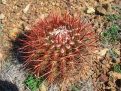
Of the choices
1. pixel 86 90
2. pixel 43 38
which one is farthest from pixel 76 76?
pixel 43 38

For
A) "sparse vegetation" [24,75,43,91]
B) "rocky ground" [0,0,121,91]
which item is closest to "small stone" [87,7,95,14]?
"rocky ground" [0,0,121,91]

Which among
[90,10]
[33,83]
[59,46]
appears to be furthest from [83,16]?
[59,46]

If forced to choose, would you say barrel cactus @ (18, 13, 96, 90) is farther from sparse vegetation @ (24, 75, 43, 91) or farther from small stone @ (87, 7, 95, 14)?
small stone @ (87, 7, 95, 14)

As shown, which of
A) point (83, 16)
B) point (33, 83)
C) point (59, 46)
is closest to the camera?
point (59, 46)

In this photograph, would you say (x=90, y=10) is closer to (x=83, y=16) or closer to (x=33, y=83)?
(x=83, y=16)

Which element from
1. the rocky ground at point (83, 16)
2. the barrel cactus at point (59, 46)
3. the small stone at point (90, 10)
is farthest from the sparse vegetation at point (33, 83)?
the small stone at point (90, 10)

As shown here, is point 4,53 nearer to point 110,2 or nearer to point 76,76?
point 76,76
